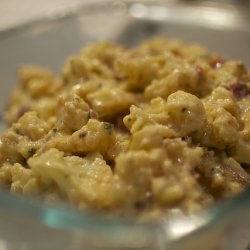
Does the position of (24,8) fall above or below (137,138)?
below

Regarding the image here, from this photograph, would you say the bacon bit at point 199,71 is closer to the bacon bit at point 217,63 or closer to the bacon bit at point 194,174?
the bacon bit at point 217,63

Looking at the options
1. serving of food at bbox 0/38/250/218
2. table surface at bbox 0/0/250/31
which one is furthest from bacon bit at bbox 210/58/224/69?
table surface at bbox 0/0/250/31

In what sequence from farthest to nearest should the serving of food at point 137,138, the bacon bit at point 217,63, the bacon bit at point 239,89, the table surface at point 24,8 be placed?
the table surface at point 24,8 → the bacon bit at point 217,63 → the bacon bit at point 239,89 → the serving of food at point 137,138

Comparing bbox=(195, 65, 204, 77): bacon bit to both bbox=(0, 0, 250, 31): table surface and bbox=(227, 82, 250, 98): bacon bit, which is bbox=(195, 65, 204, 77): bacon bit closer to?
bbox=(227, 82, 250, 98): bacon bit

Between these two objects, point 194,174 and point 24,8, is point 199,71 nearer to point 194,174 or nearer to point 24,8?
point 194,174

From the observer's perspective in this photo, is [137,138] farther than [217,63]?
No

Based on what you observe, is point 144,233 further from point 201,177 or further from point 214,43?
point 214,43

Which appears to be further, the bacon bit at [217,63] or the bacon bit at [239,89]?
the bacon bit at [217,63]

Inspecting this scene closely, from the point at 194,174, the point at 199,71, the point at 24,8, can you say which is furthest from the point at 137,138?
the point at 24,8

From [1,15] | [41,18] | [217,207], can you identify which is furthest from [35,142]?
[1,15]

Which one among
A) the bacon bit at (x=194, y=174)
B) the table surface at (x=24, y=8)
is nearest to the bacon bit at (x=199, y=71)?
the bacon bit at (x=194, y=174)
